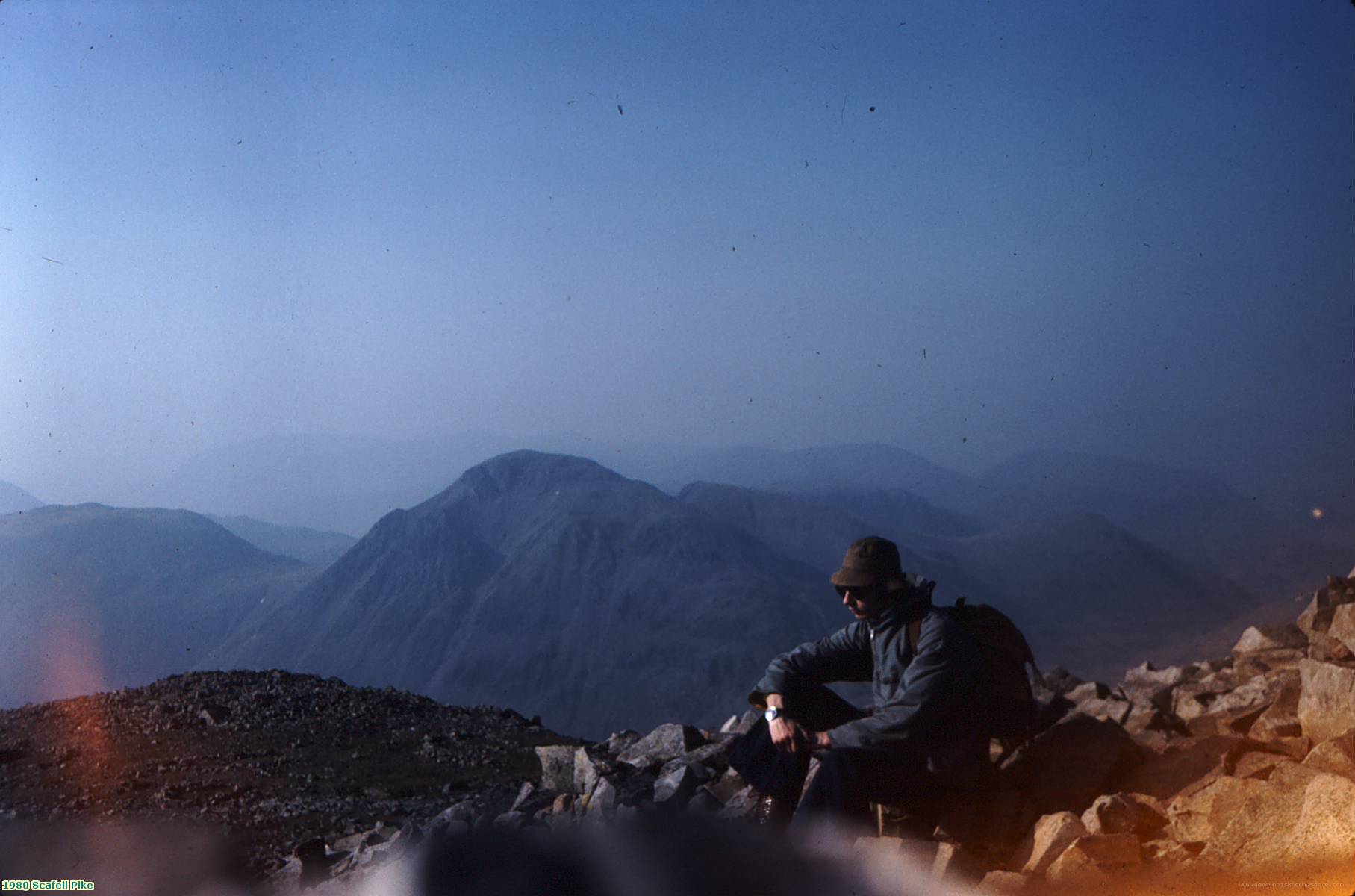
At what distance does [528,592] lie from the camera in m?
25.5

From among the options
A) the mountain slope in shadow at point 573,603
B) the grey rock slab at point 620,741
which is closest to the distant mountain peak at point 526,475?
the mountain slope in shadow at point 573,603

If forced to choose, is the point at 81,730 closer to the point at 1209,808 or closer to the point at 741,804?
the point at 741,804

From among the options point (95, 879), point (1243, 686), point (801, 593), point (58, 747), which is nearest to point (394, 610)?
point (801, 593)

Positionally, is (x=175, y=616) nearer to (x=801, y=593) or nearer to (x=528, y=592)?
(x=528, y=592)

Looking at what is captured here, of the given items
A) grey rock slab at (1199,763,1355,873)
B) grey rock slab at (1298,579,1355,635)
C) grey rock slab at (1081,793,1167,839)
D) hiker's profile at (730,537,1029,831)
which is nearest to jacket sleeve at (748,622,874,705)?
hiker's profile at (730,537,1029,831)

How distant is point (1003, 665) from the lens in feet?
15.9

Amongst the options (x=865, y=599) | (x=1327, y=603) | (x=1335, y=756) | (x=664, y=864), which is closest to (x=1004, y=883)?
(x=865, y=599)

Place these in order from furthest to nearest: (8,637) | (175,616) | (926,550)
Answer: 1. (175,616)
2. (8,637)
3. (926,550)

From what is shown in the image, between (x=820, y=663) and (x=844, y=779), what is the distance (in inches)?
31.7

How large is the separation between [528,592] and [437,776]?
55.8 feet

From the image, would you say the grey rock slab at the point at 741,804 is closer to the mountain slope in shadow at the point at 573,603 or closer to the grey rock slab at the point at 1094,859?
the grey rock slab at the point at 1094,859

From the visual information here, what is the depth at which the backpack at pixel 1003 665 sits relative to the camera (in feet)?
15.7

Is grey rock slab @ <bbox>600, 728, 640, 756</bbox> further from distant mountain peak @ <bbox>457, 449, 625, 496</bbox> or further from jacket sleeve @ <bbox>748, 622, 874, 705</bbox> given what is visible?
distant mountain peak @ <bbox>457, 449, 625, 496</bbox>

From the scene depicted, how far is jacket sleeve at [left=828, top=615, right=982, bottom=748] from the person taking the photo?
452 centimetres
